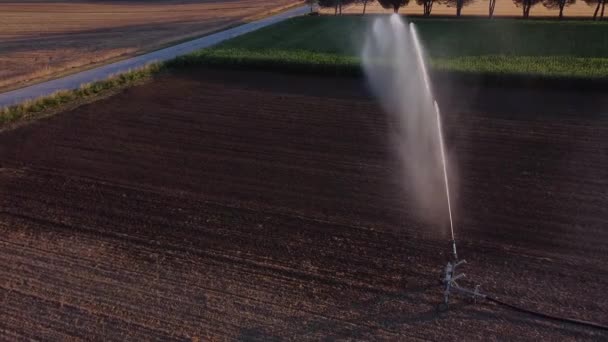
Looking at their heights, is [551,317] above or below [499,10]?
below

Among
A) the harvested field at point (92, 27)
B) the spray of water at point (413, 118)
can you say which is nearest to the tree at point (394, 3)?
the harvested field at point (92, 27)

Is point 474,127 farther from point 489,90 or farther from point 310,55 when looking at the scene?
point 310,55

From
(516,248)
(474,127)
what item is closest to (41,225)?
(516,248)

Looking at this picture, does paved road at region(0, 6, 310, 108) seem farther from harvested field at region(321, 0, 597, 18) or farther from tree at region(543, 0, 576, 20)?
tree at region(543, 0, 576, 20)

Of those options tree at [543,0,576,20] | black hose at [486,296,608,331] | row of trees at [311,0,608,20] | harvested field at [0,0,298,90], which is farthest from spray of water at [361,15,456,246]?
tree at [543,0,576,20]

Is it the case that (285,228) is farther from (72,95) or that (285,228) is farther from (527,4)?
(527,4)

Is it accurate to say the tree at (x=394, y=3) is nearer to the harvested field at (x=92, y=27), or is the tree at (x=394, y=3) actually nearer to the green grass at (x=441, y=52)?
the green grass at (x=441, y=52)

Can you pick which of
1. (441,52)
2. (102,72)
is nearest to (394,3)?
(441,52)

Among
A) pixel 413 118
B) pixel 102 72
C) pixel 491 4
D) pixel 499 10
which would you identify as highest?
pixel 491 4
